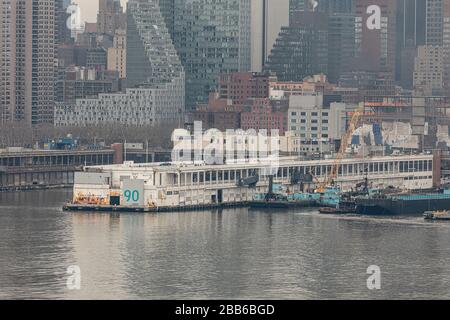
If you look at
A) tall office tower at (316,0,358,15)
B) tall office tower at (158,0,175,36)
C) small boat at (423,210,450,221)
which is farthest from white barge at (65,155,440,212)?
tall office tower at (316,0,358,15)

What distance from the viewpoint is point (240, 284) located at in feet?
147

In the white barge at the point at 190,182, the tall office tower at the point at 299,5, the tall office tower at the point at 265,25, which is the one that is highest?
the tall office tower at the point at 299,5

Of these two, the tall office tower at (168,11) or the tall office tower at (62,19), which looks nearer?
the tall office tower at (62,19)

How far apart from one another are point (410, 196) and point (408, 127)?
2995cm

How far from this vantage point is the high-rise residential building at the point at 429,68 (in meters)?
130

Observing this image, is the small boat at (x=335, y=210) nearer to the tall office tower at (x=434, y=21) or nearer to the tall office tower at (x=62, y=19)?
the tall office tower at (x=62, y=19)

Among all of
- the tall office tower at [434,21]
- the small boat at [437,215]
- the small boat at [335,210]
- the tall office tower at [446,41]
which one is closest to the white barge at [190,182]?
the small boat at [335,210]

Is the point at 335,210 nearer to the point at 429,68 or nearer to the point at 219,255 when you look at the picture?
the point at 219,255

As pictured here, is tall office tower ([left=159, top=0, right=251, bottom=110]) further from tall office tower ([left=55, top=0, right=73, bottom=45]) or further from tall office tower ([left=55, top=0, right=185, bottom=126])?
tall office tower ([left=55, top=0, right=73, bottom=45])

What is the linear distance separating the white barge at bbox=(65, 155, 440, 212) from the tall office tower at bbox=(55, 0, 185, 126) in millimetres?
33804

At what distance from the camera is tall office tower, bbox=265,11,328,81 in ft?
414

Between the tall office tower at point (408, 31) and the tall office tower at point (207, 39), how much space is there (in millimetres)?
20188
